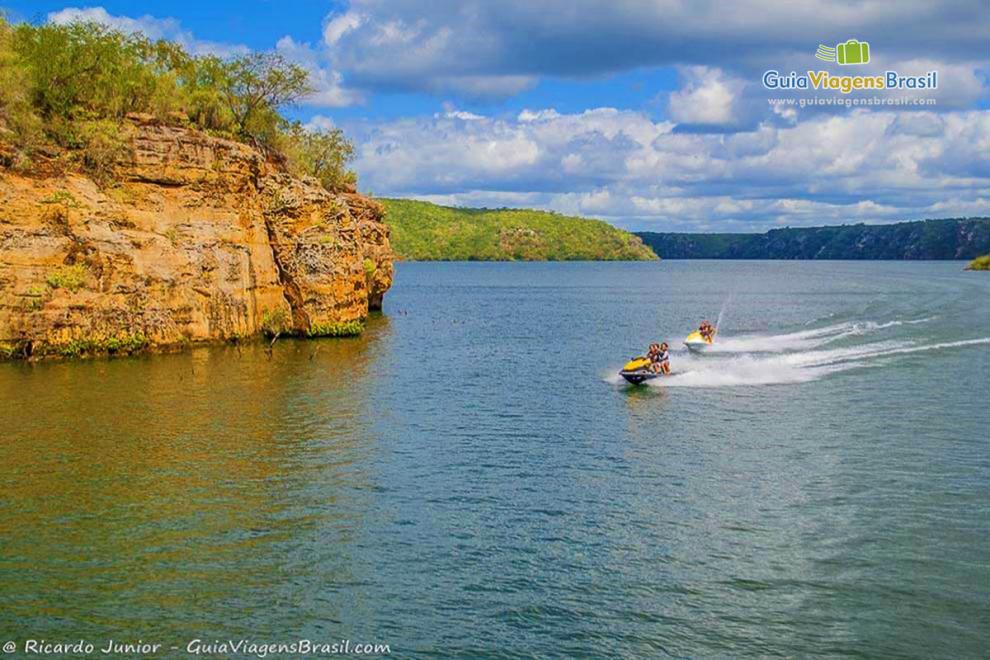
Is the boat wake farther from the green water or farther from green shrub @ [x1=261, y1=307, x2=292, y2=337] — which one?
green shrub @ [x1=261, y1=307, x2=292, y2=337]

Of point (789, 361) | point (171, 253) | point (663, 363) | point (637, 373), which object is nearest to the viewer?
point (637, 373)

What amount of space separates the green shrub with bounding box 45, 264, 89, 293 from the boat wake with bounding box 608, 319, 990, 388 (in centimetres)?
3268

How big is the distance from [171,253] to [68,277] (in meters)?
6.66

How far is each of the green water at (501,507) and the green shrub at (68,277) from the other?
4683mm

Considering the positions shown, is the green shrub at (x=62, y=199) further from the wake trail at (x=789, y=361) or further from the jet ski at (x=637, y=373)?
the wake trail at (x=789, y=361)

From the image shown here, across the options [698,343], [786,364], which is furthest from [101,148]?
[786,364]

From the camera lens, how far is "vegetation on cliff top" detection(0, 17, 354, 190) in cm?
5235

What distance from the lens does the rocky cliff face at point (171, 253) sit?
157 feet

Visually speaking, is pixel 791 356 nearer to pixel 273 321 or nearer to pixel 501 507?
pixel 273 321

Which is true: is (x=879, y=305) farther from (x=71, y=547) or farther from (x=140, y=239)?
(x=71, y=547)

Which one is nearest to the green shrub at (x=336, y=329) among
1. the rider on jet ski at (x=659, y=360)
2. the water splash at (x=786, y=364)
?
the water splash at (x=786, y=364)

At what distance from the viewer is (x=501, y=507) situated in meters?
25.0

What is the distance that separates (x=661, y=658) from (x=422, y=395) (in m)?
26.7

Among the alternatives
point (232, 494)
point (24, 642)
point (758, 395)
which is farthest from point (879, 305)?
point (24, 642)
